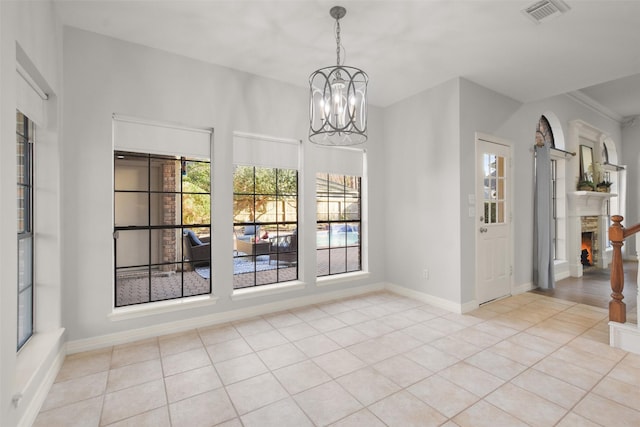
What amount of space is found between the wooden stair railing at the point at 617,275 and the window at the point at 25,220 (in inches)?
188

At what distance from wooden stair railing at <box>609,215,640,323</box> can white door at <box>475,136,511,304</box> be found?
1238 millimetres

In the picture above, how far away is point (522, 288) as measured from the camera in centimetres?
446

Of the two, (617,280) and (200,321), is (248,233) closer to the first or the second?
(200,321)

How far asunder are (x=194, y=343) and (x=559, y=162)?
627cm

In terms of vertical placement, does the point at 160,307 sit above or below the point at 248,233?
below

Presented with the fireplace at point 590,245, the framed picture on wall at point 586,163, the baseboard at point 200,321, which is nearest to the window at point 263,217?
the baseboard at point 200,321

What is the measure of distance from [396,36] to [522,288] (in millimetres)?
3880

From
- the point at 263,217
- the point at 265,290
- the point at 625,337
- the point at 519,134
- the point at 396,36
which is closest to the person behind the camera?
the point at 625,337

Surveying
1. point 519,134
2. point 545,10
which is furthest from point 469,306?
point 545,10

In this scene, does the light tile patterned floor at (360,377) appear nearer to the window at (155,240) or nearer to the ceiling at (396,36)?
the window at (155,240)

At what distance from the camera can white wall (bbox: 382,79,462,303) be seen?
374 cm

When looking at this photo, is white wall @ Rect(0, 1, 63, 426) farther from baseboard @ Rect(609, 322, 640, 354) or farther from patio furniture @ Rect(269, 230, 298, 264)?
baseboard @ Rect(609, 322, 640, 354)

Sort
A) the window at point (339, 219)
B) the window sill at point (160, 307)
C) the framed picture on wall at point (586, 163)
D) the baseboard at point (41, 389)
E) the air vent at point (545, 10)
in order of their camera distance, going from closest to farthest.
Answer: the baseboard at point (41, 389)
the air vent at point (545, 10)
the window sill at point (160, 307)
the window at point (339, 219)
the framed picture on wall at point (586, 163)

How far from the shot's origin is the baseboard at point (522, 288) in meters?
4.35
